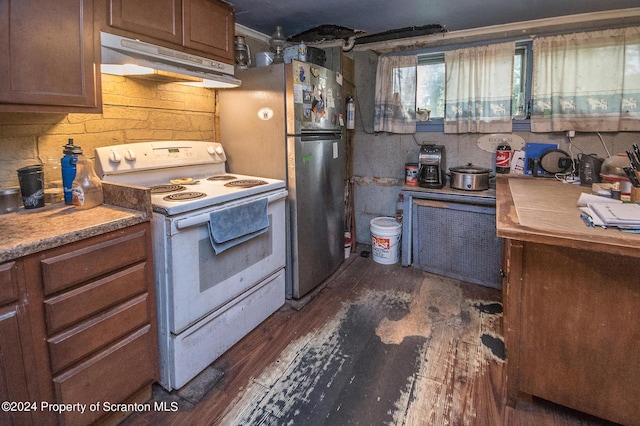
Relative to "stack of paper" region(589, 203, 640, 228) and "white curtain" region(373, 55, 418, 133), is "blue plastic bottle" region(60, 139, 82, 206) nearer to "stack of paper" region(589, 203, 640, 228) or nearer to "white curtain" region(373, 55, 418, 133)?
"stack of paper" region(589, 203, 640, 228)

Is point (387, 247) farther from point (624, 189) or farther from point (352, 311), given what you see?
point (624, 189)

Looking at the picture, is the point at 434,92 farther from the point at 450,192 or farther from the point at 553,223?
the point at 553,223

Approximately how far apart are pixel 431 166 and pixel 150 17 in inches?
92.5

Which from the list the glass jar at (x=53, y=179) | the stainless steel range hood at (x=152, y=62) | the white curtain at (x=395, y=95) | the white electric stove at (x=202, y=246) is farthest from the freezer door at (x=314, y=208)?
the glass jar at (x=53, y=179)

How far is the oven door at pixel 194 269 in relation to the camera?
165 centimetres

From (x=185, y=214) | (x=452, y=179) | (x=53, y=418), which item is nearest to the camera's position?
(x=53, y=418)

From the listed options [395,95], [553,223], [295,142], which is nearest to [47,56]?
[295,142]

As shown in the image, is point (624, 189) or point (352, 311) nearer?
point (624, 189)

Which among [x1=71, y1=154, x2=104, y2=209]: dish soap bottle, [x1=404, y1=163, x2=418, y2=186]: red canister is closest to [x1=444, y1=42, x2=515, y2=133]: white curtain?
[x1=404, y1=163, x2=418, y2=186]: red canister

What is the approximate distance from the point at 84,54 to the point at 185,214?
0.80m

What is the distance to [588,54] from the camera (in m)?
2.76

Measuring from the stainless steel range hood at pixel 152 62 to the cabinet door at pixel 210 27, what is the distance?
0.23 ft

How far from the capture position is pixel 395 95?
3.50m

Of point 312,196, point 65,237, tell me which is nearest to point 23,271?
point 65,237
